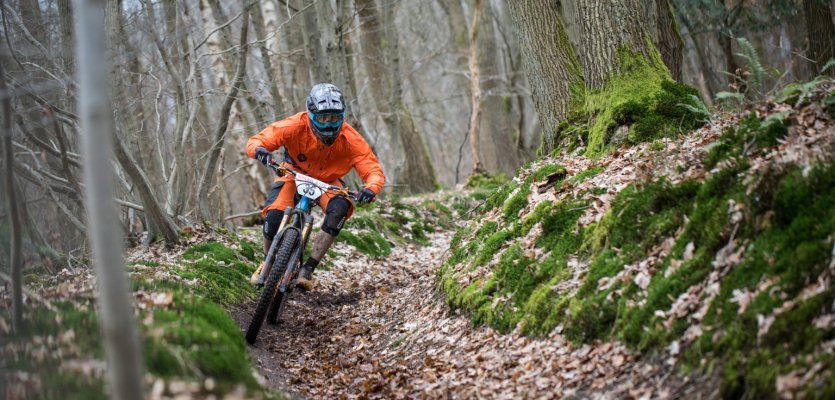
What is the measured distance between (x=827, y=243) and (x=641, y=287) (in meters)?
1.42

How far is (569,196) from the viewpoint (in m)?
7.54

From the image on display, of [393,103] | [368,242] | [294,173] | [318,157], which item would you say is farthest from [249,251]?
[393,103]

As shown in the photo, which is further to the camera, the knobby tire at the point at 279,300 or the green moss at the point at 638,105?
the green moss at the point at 638,105

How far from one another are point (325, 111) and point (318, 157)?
2.33 ft

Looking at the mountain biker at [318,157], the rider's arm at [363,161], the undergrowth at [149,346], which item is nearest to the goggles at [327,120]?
the mountain biker at [318,157]

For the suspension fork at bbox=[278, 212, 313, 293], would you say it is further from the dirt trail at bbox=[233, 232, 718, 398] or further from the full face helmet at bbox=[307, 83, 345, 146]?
the full face helmet at bbox=[307, 83, 345, 146]

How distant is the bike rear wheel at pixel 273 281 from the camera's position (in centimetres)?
745

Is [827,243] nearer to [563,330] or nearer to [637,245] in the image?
[637,245]

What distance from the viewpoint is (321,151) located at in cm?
877

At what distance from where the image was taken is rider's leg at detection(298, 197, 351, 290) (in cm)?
848

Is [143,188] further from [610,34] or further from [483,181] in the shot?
[483,181]

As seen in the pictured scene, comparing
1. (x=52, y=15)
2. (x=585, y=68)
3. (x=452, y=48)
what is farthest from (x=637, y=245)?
(x=452, y=48)

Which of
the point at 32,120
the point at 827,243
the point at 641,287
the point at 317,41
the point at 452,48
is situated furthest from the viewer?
the point at 452,48

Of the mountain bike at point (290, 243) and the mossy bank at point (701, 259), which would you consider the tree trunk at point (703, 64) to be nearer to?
the mossy bank at point (701, 259)
